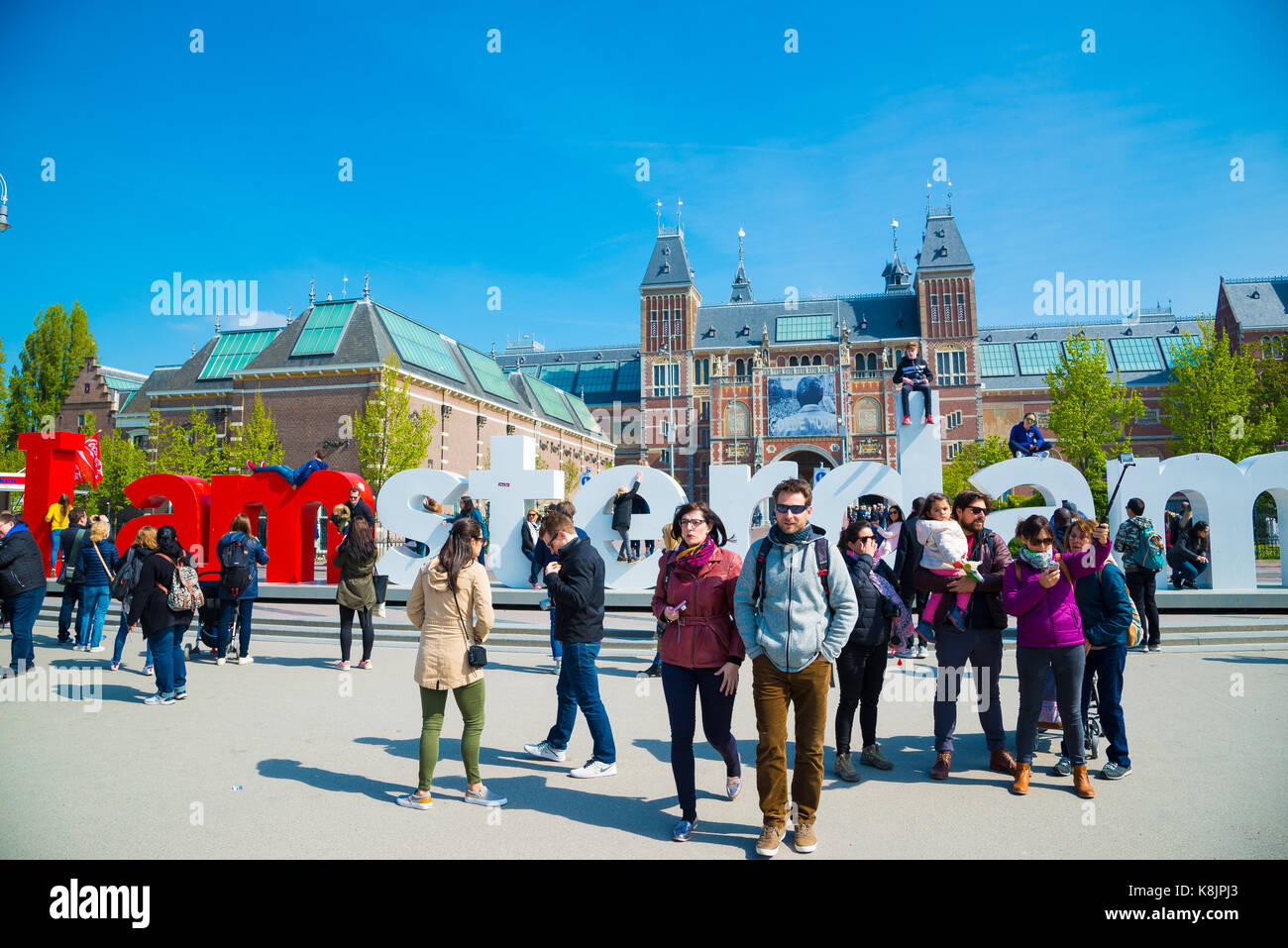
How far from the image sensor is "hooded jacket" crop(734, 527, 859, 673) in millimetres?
3426

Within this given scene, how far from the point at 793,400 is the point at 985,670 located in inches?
1991

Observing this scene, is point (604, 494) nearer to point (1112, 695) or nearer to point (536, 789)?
point (536, 789)

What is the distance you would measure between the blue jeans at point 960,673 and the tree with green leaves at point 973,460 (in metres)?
29.9

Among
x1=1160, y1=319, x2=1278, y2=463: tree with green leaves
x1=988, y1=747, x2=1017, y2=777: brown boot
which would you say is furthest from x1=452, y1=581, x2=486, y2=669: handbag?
x1=1160, y1=319, x2=1278, y2=463: tree with green leaves

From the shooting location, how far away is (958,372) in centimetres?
5553

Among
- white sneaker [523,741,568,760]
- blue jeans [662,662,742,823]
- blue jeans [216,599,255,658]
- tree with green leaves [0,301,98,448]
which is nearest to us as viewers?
blue jeans [662,662,742,823]

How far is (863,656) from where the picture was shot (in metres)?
4.59

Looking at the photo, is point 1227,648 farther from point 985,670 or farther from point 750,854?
point 750,854

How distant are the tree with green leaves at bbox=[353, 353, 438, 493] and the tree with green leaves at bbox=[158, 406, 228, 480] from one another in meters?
7.45

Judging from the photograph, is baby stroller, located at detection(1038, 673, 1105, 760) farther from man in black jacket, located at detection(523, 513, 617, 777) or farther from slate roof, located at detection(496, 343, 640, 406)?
slate roof, located at detection(496, 343, 640, 406)

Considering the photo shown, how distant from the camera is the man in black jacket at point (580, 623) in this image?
4617mm

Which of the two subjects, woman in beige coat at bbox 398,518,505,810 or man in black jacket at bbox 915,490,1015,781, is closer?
woman in beige coat at bbox 398,518,505,810

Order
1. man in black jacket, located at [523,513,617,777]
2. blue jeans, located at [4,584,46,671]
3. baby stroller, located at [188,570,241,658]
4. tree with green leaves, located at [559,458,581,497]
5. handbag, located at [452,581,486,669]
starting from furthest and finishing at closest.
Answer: tree with green leaves, located at [559,458,581,497] → baby stroller, located at [188,570,241,658] → blue jeans, located at [4,584,46,671] → man in black jacket, located at [523,513,617,777] → handbag, located at [452,581,486,669]
